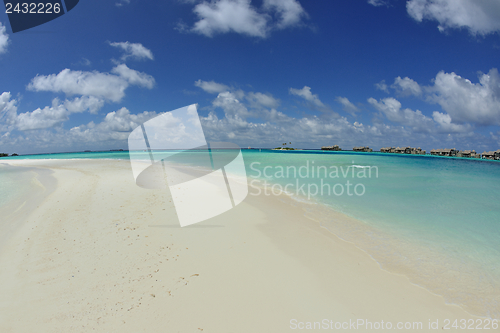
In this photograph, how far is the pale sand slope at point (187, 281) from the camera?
8.90ft

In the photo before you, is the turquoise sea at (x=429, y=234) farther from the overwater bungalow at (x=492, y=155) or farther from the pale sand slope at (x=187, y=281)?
the overwater bungalow at (x=492, y=155)

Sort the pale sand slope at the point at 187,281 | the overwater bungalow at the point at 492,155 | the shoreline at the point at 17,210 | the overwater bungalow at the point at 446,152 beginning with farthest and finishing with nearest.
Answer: the overwater bungalow at the point at 446,152, the overwater bungalow at the point at 492,155, the shoreline at the point at 17,210, the pale sand slope at the point at 187,281

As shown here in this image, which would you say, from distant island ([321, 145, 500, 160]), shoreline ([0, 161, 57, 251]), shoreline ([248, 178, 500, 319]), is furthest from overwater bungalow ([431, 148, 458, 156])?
shoreline ([0, 161, 57, 251])

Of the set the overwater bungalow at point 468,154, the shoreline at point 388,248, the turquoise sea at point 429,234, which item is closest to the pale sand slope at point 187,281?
the shoreline at point 388,248

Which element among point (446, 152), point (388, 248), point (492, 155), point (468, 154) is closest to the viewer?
point (388, 248)

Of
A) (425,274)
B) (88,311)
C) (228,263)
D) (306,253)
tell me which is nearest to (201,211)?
(228,263)

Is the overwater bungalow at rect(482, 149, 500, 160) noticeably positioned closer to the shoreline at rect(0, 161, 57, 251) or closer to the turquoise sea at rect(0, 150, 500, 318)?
the turquoise sea at rect(0, 150, 500, 318)

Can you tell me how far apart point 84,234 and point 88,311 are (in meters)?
3.00

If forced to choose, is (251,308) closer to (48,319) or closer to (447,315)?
(48,319)

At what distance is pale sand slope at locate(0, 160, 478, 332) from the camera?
2713mm

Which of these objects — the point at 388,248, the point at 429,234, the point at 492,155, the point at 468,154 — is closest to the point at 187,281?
the point at 388,248

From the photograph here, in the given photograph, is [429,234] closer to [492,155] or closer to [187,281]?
[187,281]

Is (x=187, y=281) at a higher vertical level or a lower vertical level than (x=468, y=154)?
lower

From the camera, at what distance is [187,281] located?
3.42 meters
